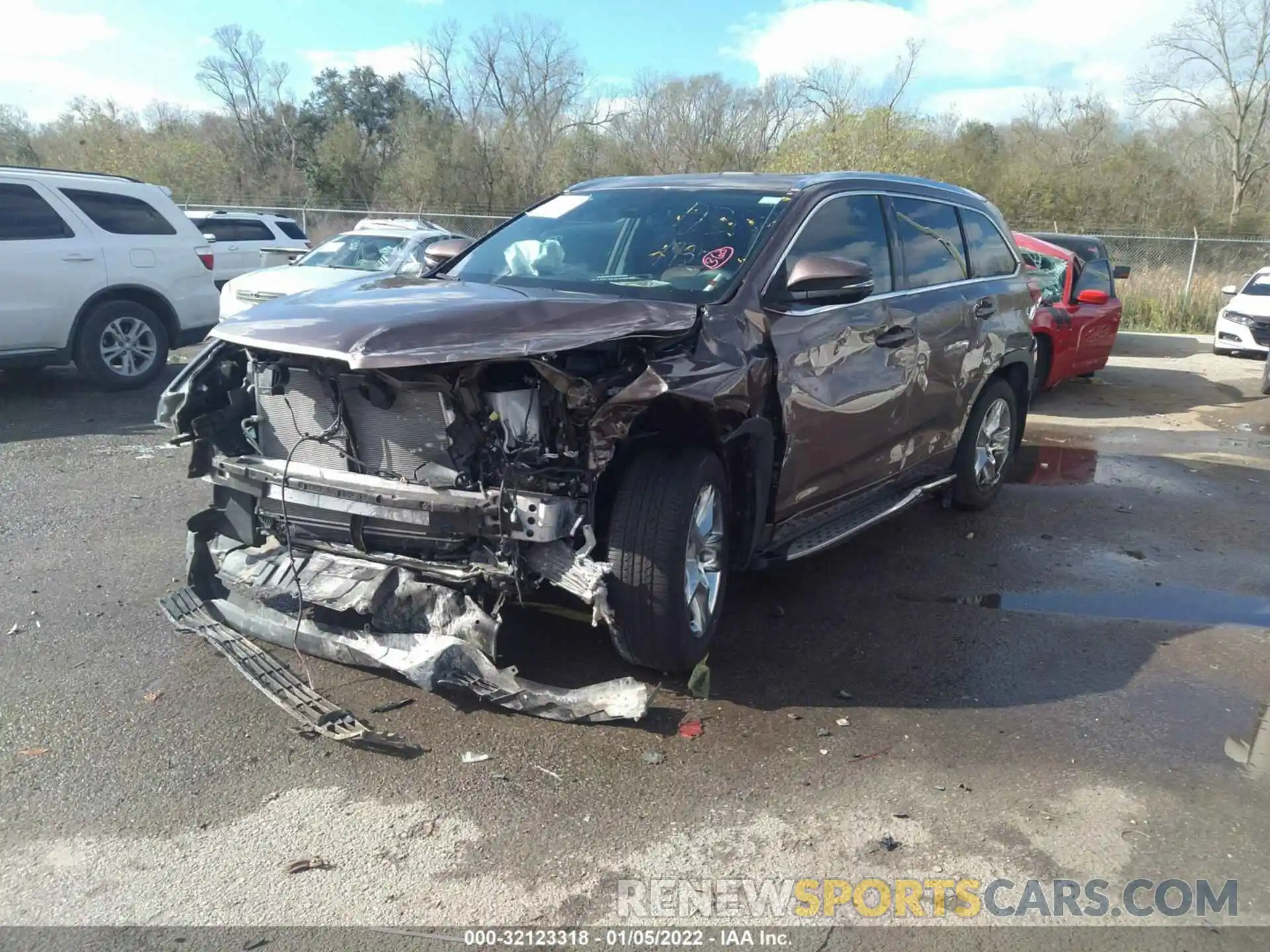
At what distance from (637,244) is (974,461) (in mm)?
3009

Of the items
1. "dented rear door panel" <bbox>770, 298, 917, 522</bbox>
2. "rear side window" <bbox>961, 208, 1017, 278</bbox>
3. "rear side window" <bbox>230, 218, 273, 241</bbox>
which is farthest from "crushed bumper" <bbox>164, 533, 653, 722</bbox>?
"rear side window" <bbox>230, 218, 273, 241</bbox>

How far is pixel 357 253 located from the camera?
11742mm

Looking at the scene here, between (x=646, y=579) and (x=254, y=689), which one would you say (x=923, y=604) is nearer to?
(x=646, y=579)

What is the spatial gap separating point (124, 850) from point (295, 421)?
167 cm

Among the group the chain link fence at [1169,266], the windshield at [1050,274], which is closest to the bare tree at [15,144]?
the chain link fence at [1169,266]

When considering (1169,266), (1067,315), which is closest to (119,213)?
(1067,315)

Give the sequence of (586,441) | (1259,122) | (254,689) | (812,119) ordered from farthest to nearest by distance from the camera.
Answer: (1259,122), (812,119), (254,689), (586,441)

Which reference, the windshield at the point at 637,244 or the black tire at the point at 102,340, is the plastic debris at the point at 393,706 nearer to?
the windshield at the point at 637,244

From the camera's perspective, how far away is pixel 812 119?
2802 centimetres

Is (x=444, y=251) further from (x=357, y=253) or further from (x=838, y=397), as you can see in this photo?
(x=357, y=253)

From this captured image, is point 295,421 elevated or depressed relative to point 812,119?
depressed

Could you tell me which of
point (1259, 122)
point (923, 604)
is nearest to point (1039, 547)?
point (923, 604)

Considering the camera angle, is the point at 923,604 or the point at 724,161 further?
the point at 724,161

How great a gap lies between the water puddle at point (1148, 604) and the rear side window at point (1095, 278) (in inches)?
257
